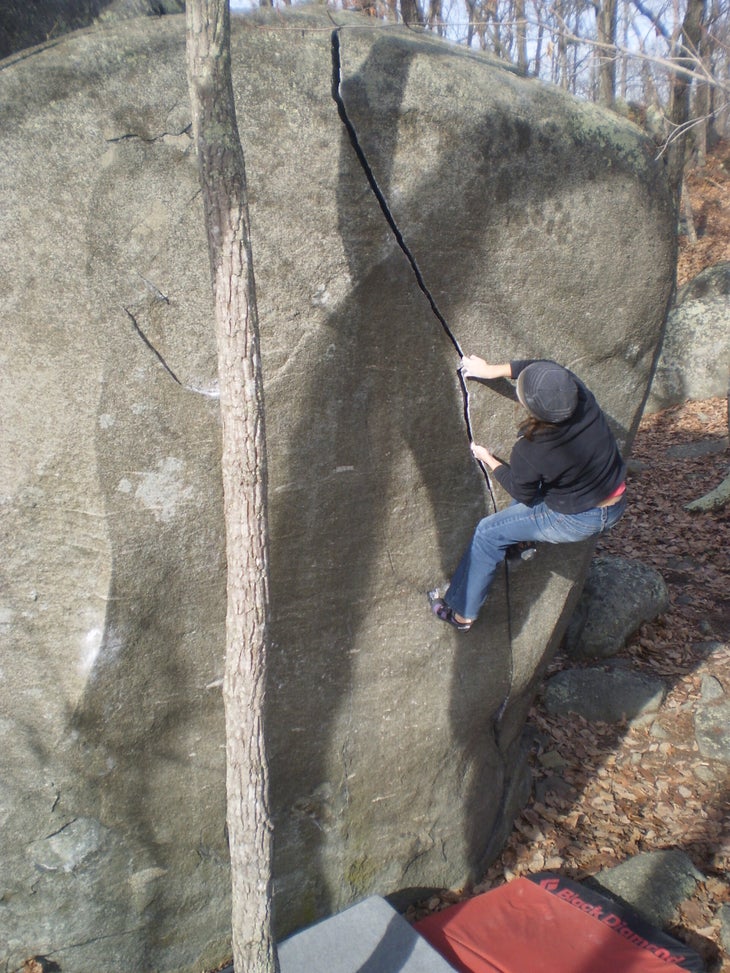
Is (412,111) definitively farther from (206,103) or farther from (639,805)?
(639,805)

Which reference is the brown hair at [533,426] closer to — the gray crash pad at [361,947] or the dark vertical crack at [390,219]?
the dark vertical crack at [390,219]

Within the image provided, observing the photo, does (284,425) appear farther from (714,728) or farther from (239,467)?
(714,728)

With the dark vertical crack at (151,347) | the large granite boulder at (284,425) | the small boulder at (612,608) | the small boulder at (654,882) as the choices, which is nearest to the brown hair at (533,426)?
the large granite boulder at (284,425)

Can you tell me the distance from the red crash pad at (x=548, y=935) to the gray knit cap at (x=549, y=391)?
105 inches

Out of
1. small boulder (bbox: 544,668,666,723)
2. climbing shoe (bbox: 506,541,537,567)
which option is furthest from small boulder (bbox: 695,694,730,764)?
climbing shoe (bbox: 506,541,537,567)

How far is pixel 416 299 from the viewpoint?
11.8ft

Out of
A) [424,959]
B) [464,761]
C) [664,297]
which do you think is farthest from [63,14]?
[424,959]

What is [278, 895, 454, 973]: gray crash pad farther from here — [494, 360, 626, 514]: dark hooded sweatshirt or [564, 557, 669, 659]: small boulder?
[564, 557, 669, 659]: small boulder

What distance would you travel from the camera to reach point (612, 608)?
7223 millimetres

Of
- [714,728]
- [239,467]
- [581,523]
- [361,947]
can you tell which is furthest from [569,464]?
[714,728]

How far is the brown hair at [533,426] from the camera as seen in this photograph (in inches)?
143

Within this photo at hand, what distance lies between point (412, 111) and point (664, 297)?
1.66 meters

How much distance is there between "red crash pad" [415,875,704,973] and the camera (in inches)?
154

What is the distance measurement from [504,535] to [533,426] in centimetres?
62
